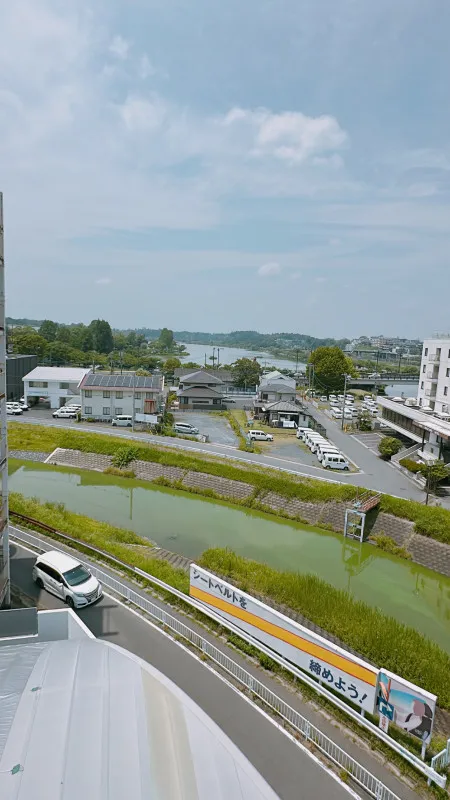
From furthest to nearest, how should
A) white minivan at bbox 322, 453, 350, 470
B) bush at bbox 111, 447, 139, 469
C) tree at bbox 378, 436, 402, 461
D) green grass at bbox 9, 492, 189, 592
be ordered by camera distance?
tree at bbox 378, 436, 402, 461, bush at bbox 111, 447, 139, 469, white minivan at bbox 322, 453, 350, 470, green grass at bbox 9, 492, 189, 592

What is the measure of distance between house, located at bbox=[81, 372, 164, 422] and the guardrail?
2148 cm

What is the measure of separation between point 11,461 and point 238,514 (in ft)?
46.1

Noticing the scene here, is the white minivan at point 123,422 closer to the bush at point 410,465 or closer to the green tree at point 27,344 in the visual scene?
the bush at point 410,465

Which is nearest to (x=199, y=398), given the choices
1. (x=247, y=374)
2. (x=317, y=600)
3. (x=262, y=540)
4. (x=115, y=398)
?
(x=115, y=398)

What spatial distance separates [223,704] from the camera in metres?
7.34

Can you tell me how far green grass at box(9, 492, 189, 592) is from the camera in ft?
39.9

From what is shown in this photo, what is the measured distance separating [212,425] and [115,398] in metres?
7.28

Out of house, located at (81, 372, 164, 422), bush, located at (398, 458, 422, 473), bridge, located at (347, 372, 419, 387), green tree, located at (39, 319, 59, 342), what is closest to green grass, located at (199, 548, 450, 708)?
bush, located at (398, 458, 422, 473)

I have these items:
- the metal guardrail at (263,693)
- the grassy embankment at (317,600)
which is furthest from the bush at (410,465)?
the metal guardrail at (263,693)

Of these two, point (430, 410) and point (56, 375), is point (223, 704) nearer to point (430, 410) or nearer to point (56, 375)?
point (430, 410)

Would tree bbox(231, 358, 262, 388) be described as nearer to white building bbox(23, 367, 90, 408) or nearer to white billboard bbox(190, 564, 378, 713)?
white building bbox(23, 367, 90, 408)

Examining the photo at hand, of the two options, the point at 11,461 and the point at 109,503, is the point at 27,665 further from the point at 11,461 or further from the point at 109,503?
the point at 11,461

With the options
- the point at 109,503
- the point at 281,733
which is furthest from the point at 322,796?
the point at 109,503

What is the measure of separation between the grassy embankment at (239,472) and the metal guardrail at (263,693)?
1089cm
